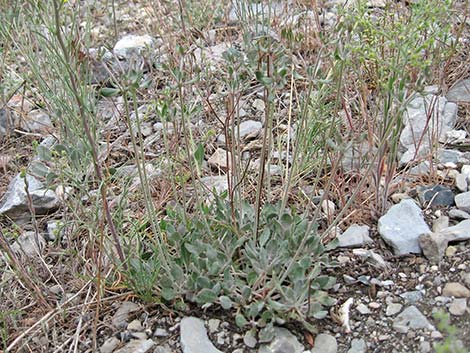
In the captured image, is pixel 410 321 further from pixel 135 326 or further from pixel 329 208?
pixel 135 326

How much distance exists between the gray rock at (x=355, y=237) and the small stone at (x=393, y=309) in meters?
0.30

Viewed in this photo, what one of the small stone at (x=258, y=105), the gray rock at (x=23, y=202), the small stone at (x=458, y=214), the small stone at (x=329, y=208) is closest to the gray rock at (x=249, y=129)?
the small stone at (x=258, y=105)

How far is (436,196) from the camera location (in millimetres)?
2500

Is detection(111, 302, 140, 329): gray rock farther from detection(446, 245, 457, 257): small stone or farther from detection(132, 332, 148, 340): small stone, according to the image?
detection(446, 245, 457, 257): small stone

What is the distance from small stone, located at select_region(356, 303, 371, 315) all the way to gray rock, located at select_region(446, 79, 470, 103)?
4.47ft

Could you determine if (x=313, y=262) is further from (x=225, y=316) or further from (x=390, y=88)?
(x=390, y=88)

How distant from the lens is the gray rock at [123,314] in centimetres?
216

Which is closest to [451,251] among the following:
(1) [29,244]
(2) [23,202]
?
(1) [29,244]

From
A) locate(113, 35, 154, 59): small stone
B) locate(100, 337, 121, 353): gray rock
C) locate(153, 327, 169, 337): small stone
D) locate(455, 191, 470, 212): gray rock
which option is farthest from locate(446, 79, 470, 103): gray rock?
locate(100, 337, 121, 353): gray rock

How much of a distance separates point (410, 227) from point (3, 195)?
174cm

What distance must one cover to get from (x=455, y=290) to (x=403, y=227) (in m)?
0.31

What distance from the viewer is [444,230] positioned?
7.57ft

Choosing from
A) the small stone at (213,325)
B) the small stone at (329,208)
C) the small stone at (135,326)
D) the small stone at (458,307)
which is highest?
the small stone at (329,208)

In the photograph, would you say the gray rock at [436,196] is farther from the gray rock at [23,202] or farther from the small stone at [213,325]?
the gray rock at [23,202]
